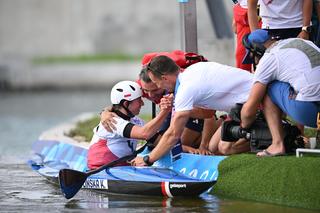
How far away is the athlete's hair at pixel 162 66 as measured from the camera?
1136 centimetres

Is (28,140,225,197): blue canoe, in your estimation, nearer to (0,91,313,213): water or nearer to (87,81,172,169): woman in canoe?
(0,91,313,213): water

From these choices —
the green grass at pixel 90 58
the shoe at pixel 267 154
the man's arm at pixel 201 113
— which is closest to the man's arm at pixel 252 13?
the man's arm at pixel 201 113

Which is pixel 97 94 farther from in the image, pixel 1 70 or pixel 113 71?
pixel 1 70

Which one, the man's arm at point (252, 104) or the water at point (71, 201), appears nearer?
the water at point (71, 201)

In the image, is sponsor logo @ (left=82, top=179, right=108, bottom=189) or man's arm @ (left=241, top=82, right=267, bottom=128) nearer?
man's arm @ (left=241, top=82, right=267, bottom=128)

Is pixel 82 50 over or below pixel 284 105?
below

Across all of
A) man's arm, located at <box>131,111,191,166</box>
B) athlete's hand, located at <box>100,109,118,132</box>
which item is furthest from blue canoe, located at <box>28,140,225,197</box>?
athlete's hand, located at <box>100,109,118,132</box>

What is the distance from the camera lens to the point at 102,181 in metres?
11.9

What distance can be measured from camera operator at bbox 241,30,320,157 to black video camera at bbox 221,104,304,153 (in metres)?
0.16

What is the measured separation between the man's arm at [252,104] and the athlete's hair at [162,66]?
764 mm

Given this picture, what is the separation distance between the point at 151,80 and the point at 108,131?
814 millimetres

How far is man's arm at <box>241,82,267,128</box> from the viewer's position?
11.1 metres

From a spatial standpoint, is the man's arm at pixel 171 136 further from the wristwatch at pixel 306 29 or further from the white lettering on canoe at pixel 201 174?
the wristwatch at pixel 306 29

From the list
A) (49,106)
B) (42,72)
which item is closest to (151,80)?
(49,106)
